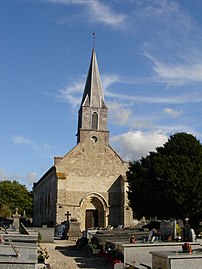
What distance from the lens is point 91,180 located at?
1575 inches

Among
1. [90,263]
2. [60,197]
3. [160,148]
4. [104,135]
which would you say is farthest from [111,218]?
[90,263]

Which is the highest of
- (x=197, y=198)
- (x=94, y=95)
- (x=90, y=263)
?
(x=94, y=95)

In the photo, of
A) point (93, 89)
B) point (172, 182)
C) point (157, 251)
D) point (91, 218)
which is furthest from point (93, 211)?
point (157, 251)

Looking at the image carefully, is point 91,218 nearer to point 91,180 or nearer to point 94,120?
point 91,180

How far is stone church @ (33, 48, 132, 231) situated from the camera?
38469 mm

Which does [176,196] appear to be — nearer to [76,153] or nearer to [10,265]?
[76,153]

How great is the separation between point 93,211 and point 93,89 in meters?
13.9

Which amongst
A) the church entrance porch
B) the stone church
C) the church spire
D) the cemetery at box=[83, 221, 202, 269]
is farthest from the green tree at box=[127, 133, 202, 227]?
the church spire

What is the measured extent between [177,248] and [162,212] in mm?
15792

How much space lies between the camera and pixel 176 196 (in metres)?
27.9

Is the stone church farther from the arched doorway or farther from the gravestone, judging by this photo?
the gravestone

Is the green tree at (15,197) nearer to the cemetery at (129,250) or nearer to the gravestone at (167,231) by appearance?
the cemetery at (129,250)

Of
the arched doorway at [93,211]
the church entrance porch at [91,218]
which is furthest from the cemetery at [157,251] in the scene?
the church entrance porch at [91,218]

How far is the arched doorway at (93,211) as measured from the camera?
39.4 metres
